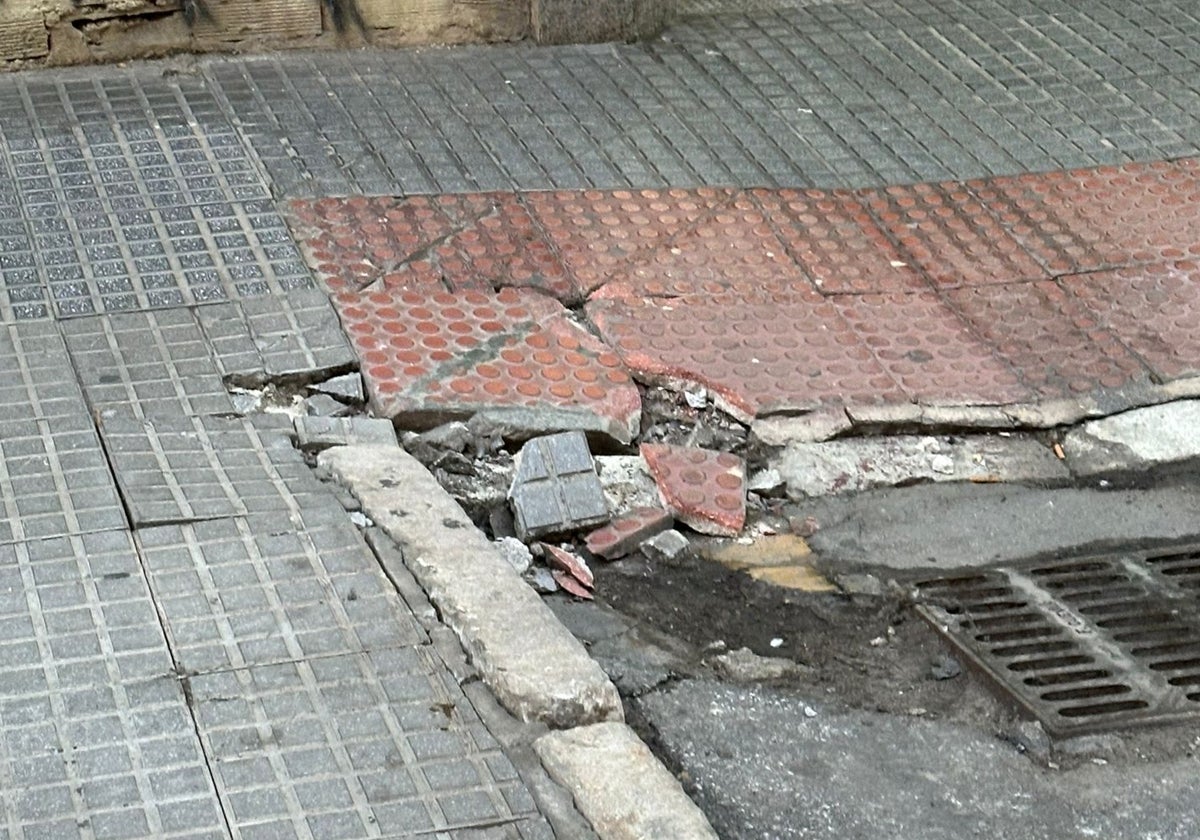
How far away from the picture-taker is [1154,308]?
5223mm

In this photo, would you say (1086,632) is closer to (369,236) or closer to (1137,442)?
(1137,442)

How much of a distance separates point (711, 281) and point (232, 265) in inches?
56.0

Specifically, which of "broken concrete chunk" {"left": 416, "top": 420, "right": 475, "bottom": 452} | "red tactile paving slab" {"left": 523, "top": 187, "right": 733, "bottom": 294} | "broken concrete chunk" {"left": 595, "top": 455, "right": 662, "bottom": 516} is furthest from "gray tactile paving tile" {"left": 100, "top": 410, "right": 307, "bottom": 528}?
"red tactile paving slab" {"left": 523, "top": 187, "right": 733, "bottom": 294}

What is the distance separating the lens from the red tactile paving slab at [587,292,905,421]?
4750 mm

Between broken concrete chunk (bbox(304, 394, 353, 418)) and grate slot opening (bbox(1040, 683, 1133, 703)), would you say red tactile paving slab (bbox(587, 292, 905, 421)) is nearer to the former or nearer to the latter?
broken concrete chunk (bbox(304, 394, 353, 418))

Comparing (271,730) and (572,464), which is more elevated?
(271,730)

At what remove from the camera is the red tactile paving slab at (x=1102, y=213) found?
5465 millimetres

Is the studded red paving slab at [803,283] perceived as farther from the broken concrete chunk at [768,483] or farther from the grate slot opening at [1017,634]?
the grate slot opening at [1017,634]

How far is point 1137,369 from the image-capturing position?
4.96 meters

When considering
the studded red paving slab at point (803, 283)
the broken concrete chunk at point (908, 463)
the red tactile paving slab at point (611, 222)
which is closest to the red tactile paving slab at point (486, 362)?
the studded red paving slab at point (803, 283)

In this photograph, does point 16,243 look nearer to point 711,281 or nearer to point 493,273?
point 493,273

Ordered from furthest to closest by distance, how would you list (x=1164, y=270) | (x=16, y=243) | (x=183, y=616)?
(x=1164, y=270)
(x=16, y=243)
(x=183, y=616)

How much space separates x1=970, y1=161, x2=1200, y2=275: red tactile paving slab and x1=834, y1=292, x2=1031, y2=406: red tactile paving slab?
494 mm

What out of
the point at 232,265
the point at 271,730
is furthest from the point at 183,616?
the point at 232,265
